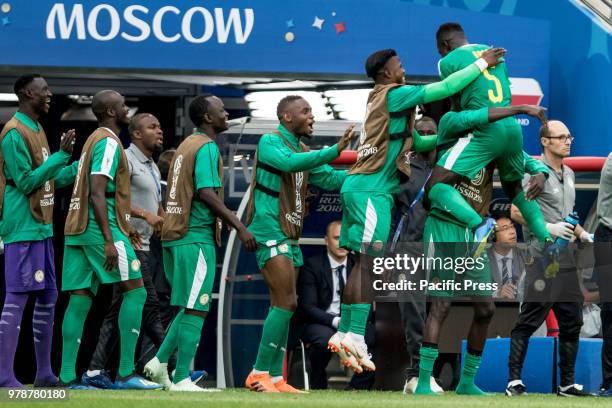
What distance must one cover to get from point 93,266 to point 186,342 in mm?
893

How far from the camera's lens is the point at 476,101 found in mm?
11164

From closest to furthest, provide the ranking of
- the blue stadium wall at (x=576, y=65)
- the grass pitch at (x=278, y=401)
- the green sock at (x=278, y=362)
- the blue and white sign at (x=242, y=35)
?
the grass pitch at (x=278, y=401), the green sock at (x=278, y=362), the blue and white sign at (x=242, y=35), the blue stadium wall at (x=576, y=65)

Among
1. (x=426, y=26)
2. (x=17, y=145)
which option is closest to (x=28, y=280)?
(x=17, y=145)

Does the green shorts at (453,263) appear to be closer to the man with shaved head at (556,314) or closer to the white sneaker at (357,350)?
the white sneaker at (357,350)

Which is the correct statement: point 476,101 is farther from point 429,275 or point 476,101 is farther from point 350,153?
point 350,153

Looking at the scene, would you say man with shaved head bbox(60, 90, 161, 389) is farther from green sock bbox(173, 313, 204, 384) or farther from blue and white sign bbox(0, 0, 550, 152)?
blue and white sign bbox(0, 0, 550, 152)

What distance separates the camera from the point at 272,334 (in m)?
11.7

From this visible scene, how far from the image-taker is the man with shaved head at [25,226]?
38.3 feet

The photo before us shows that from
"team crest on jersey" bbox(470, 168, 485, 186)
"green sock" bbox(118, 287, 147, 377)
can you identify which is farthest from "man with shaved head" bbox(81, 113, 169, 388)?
"team crest on jersey" bbox(470, 168, 485, 186)

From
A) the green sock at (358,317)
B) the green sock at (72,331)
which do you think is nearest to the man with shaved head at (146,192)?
the green sock at (72,331)

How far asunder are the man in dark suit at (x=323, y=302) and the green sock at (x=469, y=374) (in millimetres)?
2220

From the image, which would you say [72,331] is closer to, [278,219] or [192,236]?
[192,236]

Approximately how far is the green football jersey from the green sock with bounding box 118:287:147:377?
2.75m

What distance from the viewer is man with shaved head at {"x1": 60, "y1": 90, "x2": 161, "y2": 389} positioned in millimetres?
11547
